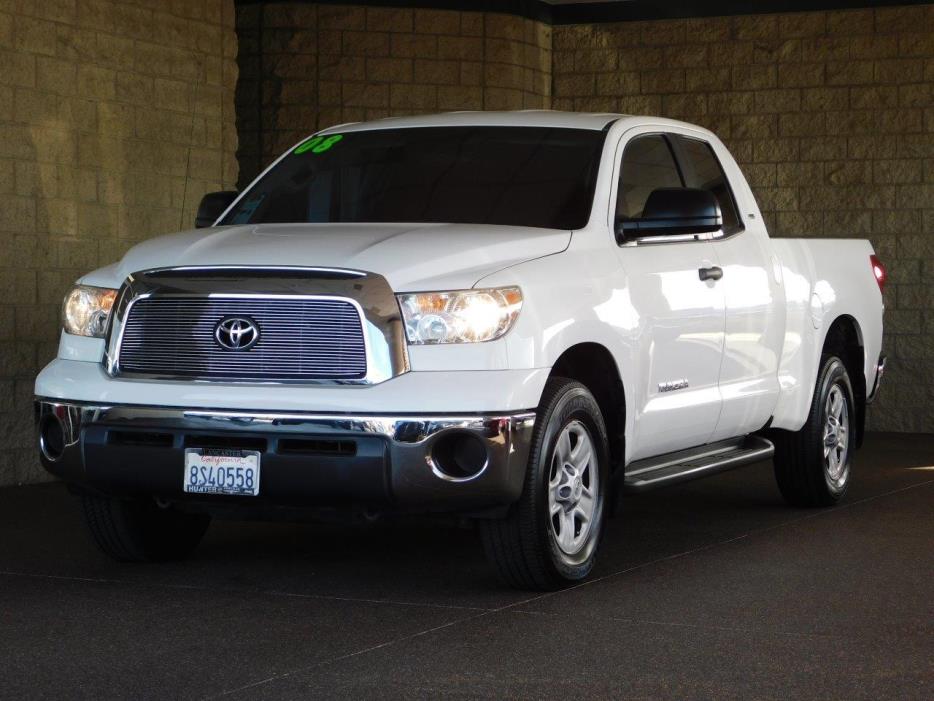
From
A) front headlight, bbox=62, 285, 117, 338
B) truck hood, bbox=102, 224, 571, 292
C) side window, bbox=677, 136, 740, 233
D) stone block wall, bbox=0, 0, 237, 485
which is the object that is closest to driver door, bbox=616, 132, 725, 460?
side window, bbox=677, 136, 740, 233

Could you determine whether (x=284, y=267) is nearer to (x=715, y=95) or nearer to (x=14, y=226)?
(x=14, y=226)

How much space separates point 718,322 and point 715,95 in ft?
25.3

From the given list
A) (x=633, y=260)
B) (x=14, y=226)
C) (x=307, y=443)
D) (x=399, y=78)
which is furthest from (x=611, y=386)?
(x=399, y=78)

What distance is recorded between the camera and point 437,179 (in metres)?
7.34

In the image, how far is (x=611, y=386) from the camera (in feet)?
22.3

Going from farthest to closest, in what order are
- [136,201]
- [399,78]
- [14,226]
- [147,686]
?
[399,78] → [136,201] → [14,226] → [147,686]

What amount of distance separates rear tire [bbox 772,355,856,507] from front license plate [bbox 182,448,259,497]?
3.80 meters

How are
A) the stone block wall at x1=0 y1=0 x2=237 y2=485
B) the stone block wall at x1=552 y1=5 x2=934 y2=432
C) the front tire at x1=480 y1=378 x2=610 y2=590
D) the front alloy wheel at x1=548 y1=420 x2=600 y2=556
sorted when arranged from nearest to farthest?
the front tire at x1=480 y1=378 x2=610 y2=590, the front alloy wheel at x1=548 y1=420 x2=600 y2=556, the stone block wall at x1=0 y1=0 x2=237 y2=485, the stone block wall at x1=552 y1=5 x2=934 y2=432

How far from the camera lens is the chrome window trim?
5.87m

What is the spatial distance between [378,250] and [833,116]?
365 inches

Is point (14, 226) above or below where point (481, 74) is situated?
below

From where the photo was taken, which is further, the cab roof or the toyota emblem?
A: the cab roof

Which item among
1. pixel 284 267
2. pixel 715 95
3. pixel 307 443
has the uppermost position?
pixel 715 95

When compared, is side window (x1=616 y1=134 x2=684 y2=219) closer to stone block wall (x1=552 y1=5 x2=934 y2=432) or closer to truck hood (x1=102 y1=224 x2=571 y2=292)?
truck hood (x1=102 y1=224 x2=571 y2=292)
